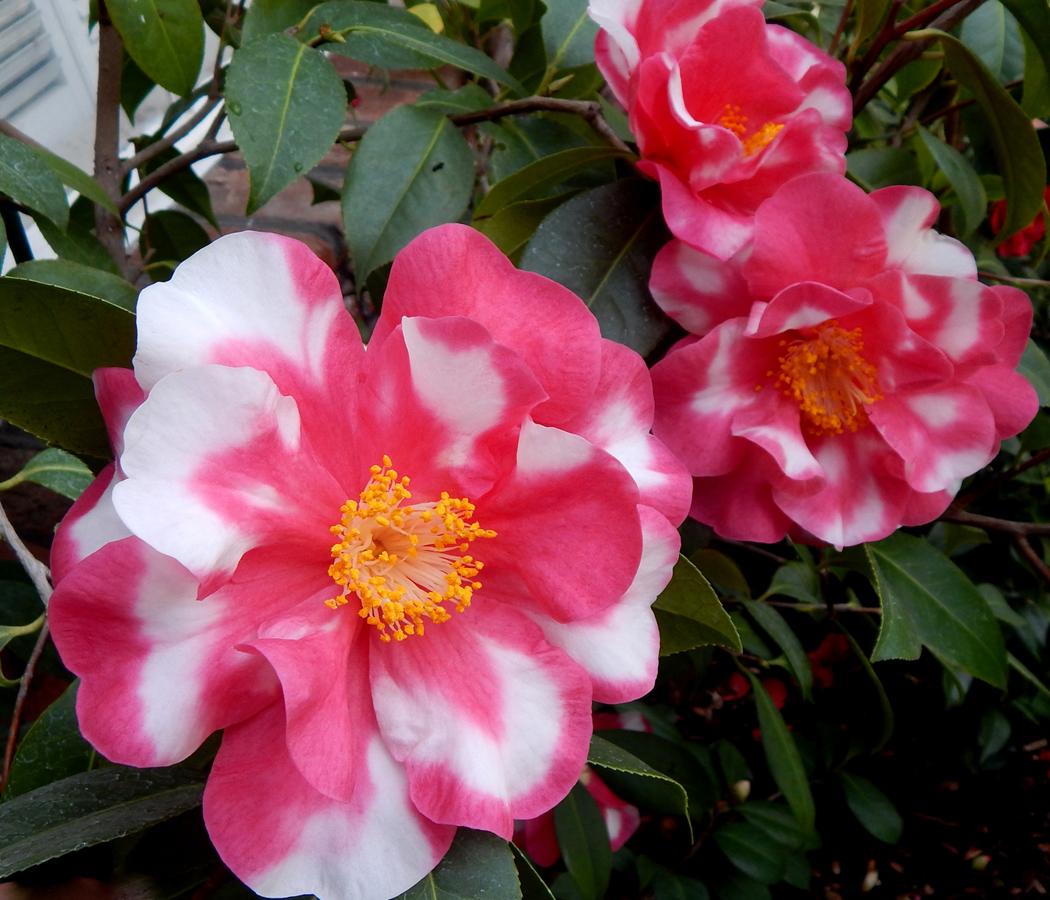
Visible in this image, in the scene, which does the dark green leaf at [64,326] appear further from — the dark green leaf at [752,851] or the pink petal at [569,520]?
the dark green leaf at [752,851]

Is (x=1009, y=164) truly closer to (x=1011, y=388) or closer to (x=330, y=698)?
(x=1011, y=388)

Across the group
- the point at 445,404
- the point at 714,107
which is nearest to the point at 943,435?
the point at 714,107

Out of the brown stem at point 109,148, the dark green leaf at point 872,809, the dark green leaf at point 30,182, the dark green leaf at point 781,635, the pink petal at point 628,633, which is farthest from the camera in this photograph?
the dark green leaf at point 872,809

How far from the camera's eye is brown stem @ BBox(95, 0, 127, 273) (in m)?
0.80

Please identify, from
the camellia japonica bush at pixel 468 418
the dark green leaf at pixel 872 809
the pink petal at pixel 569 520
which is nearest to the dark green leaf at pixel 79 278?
the camellia japonica bush at pixel 468 418

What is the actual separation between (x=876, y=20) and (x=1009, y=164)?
161 mm

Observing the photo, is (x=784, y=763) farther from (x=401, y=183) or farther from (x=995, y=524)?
(x=401, y=183)

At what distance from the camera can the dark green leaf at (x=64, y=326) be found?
17.8 inches

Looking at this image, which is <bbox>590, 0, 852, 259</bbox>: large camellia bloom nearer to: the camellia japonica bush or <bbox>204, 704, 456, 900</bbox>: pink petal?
the camellia japonica bush

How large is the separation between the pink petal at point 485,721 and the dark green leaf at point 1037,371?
624mm

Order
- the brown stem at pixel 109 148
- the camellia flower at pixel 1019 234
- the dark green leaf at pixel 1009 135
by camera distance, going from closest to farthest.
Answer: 1. the dark green leaf at pixel 1009 135
2. the brown stem at pixel 109 148
3. the camellia flower at pixel 1019 234

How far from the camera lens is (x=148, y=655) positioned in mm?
397

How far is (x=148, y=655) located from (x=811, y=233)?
0.46m

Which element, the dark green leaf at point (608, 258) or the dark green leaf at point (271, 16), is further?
the dark green leaf at point (271, 16)
